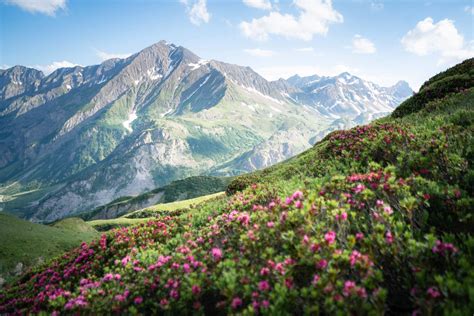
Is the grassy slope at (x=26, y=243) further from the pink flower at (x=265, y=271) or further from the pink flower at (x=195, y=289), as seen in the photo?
the pink flower at (x=265, y=271)

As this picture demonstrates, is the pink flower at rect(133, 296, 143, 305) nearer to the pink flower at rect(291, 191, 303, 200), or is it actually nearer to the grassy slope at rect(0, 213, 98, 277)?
the pink flower at rect(291, 191, 303, 200)

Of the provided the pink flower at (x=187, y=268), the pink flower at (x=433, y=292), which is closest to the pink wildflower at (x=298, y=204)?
the pink flower at (x=187, y=268)

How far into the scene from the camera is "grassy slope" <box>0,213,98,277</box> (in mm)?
22891

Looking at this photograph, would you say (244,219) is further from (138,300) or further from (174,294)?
(138,300)

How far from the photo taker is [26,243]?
1007 inches

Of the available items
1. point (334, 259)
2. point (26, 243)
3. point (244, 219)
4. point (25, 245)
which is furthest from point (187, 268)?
point (26, 243)

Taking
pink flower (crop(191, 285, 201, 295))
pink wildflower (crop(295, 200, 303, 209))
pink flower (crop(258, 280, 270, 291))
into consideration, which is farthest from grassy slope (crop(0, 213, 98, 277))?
pink flower (crop(258, 280, 270, 291))

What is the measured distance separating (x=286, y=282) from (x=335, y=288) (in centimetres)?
78

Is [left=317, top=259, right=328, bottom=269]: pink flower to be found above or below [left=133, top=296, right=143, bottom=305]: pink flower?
above

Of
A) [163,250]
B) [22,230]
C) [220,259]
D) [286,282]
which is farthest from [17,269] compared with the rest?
[286,282]

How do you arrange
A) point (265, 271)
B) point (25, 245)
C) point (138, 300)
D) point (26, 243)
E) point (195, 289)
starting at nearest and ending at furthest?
point (265, 271)
point (195, 289)
point (138, 300)
point (25, 245)
point (26, 243)

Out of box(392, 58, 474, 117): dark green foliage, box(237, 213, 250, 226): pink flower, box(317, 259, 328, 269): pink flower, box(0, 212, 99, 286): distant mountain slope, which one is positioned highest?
box(392, 58, 474, 117): dark green foliage

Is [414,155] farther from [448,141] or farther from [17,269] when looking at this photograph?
[17,269]

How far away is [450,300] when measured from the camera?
12.6 ft
